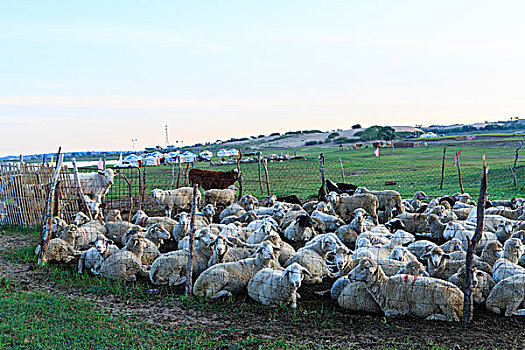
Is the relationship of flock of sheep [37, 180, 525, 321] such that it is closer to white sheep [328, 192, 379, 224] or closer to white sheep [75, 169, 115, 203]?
white sheep [328, 192, 379, 224]

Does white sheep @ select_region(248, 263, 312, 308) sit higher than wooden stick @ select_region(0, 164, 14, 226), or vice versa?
wooden stick @ select_region(0, 164, 14, 226)

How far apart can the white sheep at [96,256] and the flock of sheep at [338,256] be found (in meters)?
0.02

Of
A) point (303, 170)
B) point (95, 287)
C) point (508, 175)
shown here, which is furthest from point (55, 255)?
point (303, 170)

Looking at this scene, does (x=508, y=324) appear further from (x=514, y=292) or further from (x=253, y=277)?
(x=253, y=277)

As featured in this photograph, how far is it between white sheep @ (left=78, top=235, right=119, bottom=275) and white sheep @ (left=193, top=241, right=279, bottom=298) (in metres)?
2.76

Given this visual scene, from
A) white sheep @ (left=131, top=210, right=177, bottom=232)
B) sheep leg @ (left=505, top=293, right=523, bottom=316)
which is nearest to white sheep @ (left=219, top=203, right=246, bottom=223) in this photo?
white sheep @ (left=131, top=210, right=177, bottom=232)

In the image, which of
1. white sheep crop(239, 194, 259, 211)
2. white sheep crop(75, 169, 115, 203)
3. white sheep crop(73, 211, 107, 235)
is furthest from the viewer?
white sheep crop(75, 169, 115, 203)

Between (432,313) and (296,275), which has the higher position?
(296,275)

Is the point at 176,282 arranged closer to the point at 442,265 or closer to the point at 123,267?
the point at 123,267

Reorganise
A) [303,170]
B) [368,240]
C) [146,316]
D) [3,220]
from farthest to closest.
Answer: [303,170] < [3,220] < [368,240] < [146,316]

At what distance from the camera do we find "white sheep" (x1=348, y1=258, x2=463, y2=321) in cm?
699

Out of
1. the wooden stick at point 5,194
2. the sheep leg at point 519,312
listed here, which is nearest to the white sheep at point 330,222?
the sheep leg at point 519,312

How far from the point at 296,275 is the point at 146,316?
8.08ft

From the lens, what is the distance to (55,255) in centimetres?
1077
